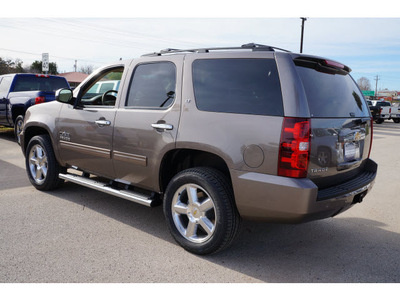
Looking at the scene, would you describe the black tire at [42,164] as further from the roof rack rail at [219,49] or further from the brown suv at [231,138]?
the roof rack rail at [219,49]

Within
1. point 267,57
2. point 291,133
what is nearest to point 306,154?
point 291,133

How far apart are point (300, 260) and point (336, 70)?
6.05 feet

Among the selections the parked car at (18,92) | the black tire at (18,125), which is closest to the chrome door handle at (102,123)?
the parked car at (18,92)

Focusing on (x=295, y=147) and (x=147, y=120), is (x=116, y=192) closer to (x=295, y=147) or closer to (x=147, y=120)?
(x=147, y=120)

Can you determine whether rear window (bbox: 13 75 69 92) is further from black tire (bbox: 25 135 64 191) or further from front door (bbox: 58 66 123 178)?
front door (bbox: 58 66 123 178)

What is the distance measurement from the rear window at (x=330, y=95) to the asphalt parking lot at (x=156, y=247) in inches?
53.3

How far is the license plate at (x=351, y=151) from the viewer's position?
10.8 ft

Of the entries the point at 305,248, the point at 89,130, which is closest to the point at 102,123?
the point at 89,130

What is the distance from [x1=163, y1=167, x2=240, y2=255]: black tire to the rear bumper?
0.15m

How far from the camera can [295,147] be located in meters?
2.83

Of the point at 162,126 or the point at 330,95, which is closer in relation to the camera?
the point at 330,95

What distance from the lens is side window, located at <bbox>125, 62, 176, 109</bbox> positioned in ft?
12.2

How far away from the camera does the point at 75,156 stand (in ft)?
15.3

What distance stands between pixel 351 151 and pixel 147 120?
2015 mm
